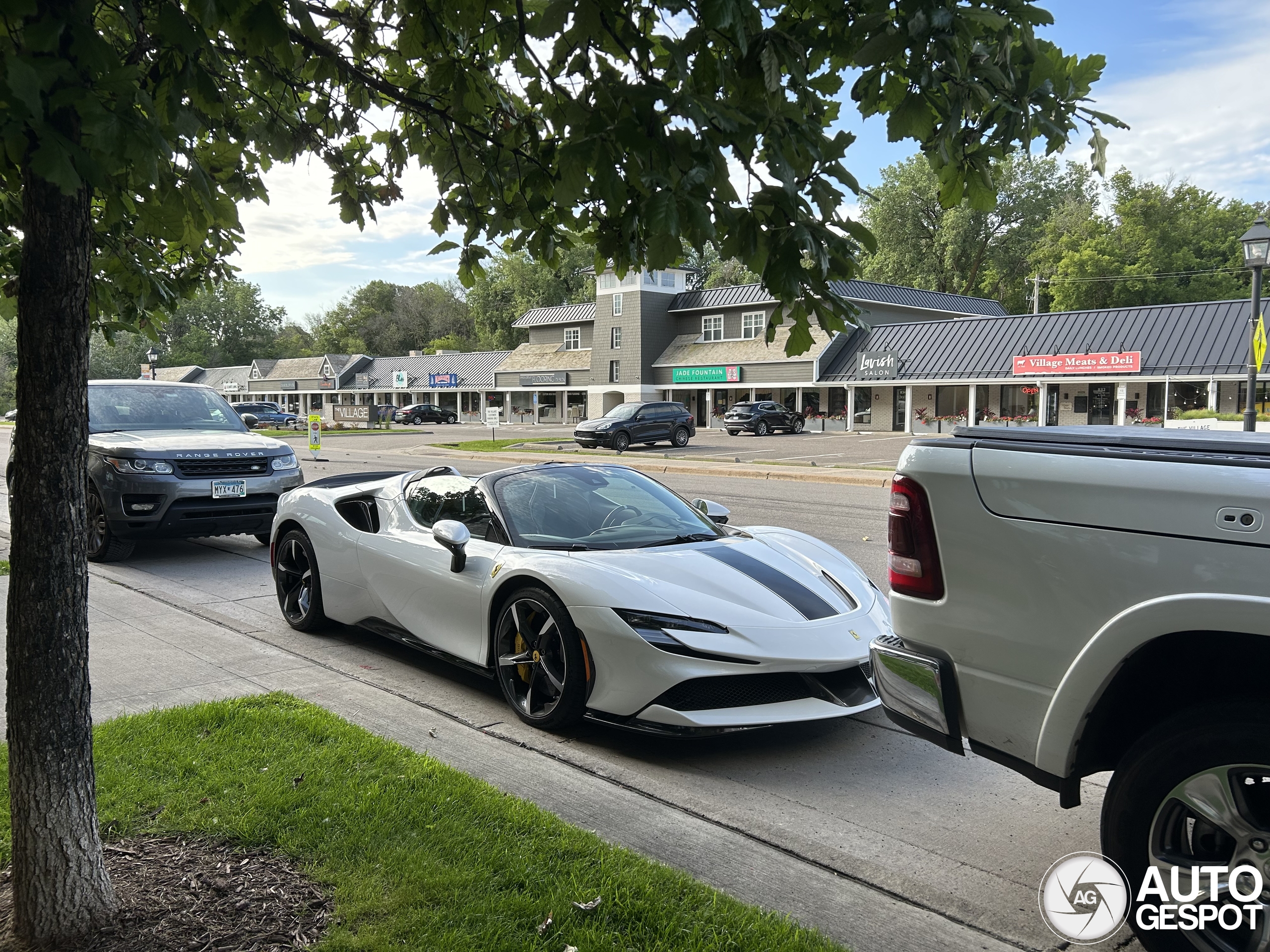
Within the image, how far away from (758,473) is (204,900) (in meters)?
19.8

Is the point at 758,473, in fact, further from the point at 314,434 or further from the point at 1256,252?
the point at 314,434

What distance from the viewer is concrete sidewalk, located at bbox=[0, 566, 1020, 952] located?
3027mm

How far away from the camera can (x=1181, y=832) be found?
8.13 ft

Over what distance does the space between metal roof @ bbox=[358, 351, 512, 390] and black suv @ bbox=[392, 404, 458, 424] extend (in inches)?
149

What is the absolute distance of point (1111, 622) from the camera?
2.49 meters

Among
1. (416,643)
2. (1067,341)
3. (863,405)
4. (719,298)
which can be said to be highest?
(719,298)

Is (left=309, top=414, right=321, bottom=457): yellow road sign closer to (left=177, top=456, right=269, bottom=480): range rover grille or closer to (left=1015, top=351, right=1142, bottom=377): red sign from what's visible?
(left=177, top=456, right=269, bottom=480): range rover grille

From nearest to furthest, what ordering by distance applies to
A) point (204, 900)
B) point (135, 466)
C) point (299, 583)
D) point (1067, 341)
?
1. point (204, 900)
2. point (299, 583)
3. point (135, 466)
4. point (1067, 341)

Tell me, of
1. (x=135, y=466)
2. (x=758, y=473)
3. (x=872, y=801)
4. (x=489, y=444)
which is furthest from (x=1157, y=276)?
(x=872, y=801)

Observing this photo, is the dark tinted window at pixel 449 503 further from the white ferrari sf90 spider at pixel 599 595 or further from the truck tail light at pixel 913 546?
the truck tail light at pixel 913 546

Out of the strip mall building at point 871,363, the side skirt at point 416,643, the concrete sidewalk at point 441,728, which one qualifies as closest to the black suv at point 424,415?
the strip mall building at point 871,363

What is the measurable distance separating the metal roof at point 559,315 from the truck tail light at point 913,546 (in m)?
56.1

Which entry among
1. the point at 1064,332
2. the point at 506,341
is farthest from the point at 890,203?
the point at 506,341

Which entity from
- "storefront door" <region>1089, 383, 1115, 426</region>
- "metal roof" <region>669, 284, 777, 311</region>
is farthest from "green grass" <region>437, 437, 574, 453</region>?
"storefront door" <region>1089, 383, 1115, 426</region>
